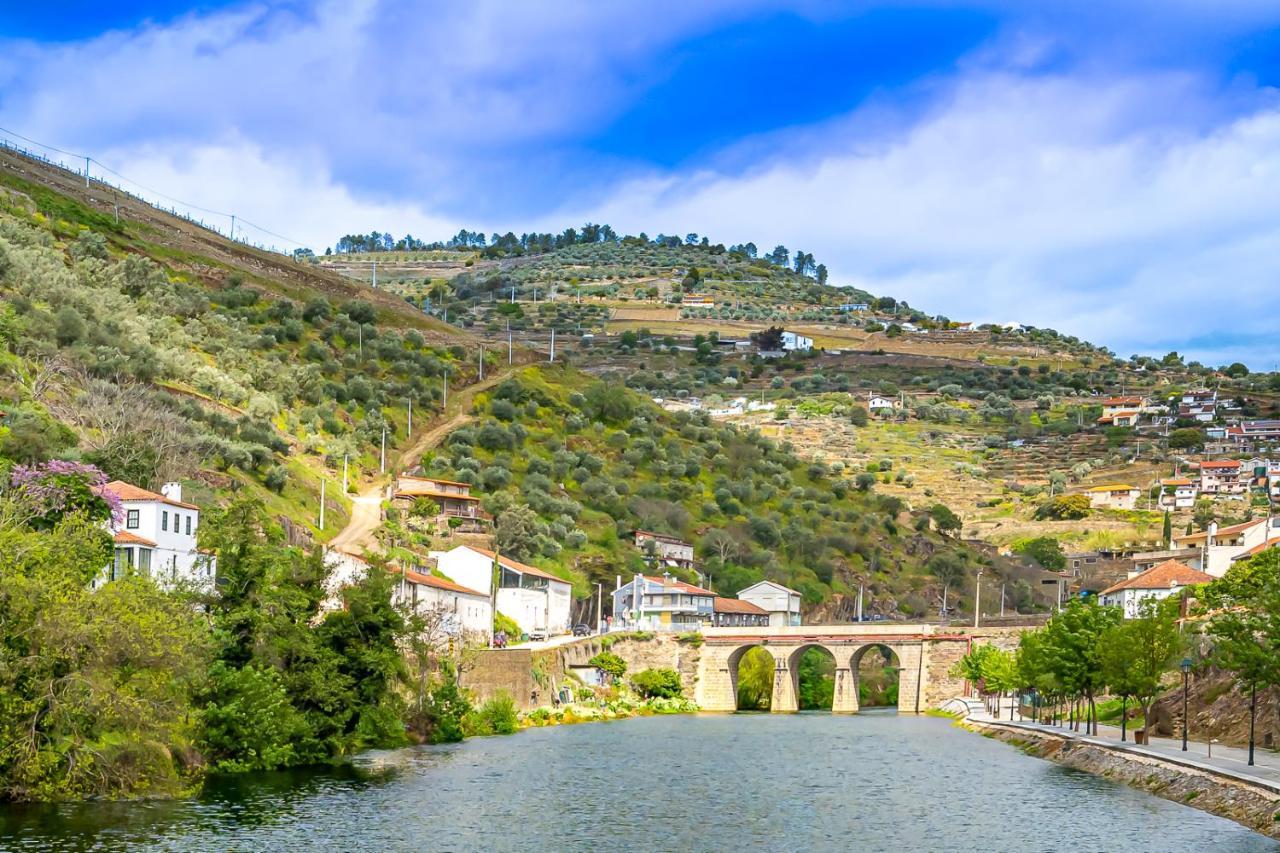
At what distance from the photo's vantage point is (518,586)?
107750 millimetres

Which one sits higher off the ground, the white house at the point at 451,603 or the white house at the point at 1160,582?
the white house at the point at 1160,582

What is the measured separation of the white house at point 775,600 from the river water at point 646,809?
61.9 metres

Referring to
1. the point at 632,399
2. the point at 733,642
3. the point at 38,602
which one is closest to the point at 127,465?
the point at 38,602

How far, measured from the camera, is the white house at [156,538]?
194 ft

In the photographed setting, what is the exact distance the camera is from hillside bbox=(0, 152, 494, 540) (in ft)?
283

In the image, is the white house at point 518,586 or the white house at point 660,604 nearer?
the white house at point 518,586

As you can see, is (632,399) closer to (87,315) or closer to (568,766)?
(87,315)

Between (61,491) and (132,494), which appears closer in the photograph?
(61,491)

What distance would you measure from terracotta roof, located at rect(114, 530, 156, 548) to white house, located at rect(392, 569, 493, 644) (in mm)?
17359

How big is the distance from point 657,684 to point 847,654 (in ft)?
50.7

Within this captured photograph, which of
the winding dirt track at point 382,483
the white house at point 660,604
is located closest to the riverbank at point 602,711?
the white house at point 660,604

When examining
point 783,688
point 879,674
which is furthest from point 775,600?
point 783,688

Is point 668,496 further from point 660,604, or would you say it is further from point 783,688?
point 783,688

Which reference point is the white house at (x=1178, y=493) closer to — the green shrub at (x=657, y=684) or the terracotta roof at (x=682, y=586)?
the terracotta roof at (x=682, y=586)
